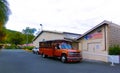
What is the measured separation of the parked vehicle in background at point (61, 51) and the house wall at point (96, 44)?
323cm

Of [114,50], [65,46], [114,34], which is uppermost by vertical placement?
[114,34]

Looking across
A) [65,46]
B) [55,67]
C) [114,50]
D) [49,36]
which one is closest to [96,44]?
[114,50]

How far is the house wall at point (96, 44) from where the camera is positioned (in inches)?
941

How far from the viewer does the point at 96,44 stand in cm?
2566

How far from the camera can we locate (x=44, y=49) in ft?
95.9

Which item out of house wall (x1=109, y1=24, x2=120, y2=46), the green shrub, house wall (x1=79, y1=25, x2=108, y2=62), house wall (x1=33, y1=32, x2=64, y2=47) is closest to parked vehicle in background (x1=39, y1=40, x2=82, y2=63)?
house wall (x1=79, y1=25, x2=108, y2=62)

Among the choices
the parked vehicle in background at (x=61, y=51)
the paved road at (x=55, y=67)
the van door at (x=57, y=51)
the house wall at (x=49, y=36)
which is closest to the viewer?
the paved road at (x=55, y=67)

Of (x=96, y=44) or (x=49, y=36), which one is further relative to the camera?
(x=49, y=36)

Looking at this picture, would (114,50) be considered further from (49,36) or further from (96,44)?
(49,36)

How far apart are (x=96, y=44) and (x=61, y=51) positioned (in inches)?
203

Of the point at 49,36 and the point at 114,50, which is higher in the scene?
the point at 49,36

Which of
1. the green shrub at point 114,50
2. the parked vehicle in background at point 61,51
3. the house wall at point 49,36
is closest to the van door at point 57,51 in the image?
the parked vehicle in background at point 61,51

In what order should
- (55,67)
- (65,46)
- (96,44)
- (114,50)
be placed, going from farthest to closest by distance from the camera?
1. (96,44)
2. (65,46)
3. (114,50)
4. (55,67)

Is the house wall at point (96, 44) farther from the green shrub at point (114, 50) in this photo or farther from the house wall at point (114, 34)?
the green shrub at point (114, 50)
